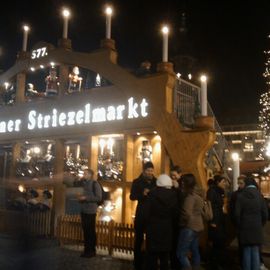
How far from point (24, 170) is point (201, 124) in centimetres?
708

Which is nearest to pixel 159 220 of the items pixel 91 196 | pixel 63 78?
pixel 91 196

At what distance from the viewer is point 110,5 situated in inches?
436

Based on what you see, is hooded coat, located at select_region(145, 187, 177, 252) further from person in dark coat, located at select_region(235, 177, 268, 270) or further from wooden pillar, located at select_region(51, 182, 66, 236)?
wooden pillar, located at select_region(51, 182, 66, 236)

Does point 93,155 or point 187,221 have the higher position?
point 93,155

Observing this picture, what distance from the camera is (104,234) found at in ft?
30.6

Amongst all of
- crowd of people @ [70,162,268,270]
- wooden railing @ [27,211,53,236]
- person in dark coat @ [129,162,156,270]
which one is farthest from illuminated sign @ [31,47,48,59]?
person in dark coat @ [129,162,156,270]

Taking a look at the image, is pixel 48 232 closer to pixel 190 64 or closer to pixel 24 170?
pixel 24 170

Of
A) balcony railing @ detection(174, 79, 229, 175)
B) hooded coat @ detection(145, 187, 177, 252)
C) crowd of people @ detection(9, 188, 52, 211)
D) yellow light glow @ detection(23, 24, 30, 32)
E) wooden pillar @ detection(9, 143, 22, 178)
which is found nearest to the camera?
hooded coat @ detection(145, 187, 177, 252)

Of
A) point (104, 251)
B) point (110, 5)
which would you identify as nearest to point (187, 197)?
point (104, 251)

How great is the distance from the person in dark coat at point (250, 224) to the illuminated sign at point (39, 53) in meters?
8.11

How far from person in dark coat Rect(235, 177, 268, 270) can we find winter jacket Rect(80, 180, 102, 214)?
3050 mm

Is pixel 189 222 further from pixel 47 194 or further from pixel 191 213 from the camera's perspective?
pixel 47 194

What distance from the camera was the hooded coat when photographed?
6.17m

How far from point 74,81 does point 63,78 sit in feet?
1.24
